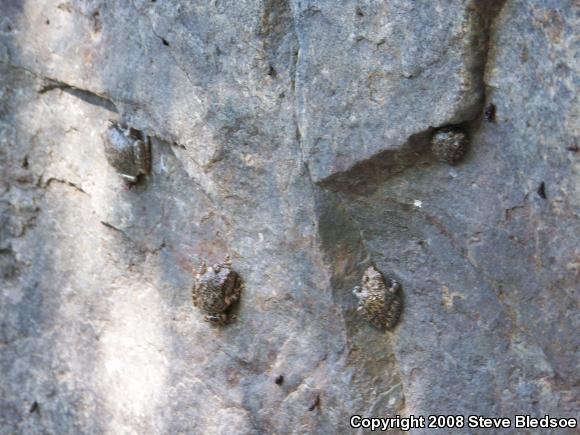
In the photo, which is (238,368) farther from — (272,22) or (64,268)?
(272,22)

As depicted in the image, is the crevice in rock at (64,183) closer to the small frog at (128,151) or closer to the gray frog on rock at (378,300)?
the small frog at (128,151)

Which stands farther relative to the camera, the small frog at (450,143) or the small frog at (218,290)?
the small frog at (218,290)

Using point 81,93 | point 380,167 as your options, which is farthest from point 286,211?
point 81,93

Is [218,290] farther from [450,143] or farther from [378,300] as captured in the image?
[450,143]

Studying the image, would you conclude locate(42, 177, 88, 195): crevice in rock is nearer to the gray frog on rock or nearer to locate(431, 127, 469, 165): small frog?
the gray frog on rock

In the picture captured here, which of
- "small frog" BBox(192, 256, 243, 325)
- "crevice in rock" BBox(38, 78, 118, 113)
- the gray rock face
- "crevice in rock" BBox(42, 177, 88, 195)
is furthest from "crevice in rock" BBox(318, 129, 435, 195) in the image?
"crevice in rock" BBox(42, 177, 88, 195)

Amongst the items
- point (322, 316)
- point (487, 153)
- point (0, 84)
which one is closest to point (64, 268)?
point (0, 84)

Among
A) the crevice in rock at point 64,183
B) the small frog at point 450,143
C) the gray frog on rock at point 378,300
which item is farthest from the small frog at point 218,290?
the small frog at point 450,143
